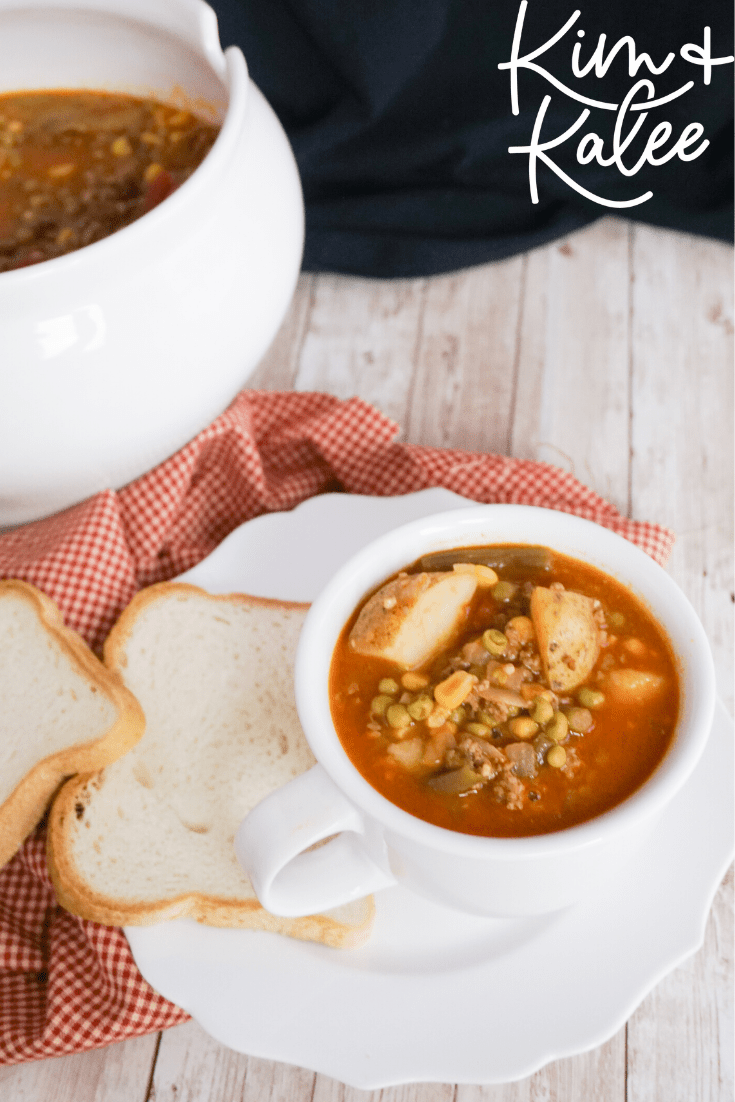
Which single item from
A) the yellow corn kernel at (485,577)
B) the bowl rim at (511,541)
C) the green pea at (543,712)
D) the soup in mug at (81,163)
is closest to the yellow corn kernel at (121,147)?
the soup in mug at (81,163)

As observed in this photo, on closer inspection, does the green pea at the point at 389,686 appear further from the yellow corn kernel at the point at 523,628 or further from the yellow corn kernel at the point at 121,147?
the yellow corn kernel at the point at 121,147

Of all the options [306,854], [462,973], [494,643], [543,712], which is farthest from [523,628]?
[462,973]

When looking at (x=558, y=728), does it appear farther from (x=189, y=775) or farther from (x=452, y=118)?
(x=452, y=118)

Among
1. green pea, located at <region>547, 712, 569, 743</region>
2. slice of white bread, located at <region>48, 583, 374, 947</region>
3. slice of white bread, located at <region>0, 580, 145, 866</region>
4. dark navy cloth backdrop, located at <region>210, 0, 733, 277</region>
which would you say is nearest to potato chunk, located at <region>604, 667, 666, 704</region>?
green pea, located at <region>547, 712, 569, 743</region>

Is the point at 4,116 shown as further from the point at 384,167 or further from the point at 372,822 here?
the point at 372,822

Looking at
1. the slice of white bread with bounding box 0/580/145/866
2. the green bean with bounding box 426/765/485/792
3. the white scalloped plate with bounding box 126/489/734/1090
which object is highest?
the green bean with bounding box 426/765/485/792

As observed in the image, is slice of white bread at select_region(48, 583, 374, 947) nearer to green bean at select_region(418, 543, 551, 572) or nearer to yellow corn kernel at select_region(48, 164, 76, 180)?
green bean at select_region(418, 543, 551, 572)
